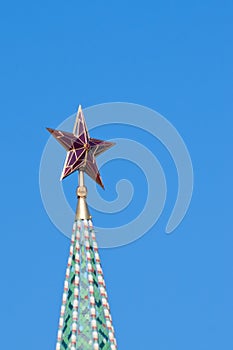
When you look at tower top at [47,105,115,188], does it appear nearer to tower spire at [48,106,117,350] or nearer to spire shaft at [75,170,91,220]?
tower spire at [48,106,117,350]

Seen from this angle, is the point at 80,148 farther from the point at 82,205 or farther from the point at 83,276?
the point at 83,276

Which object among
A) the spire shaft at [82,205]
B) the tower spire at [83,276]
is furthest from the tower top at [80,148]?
the spire shaft at [82,205]

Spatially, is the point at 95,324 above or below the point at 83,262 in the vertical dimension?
below

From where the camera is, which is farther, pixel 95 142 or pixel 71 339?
pixel 95 142

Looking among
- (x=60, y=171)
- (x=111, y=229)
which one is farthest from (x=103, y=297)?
(x=60, y=171)

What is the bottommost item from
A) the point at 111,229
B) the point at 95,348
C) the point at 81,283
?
the point at 95,348

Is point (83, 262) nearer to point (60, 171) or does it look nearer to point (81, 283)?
point (81, 283)

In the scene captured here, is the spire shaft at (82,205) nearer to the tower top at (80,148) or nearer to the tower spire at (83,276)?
the tower spire at (83,276)

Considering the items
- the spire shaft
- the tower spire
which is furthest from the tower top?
the spire shaft

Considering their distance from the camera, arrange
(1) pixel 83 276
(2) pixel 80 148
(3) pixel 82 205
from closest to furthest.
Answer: (1) pixel 83 276 → (3) pixel 82 205 → (2) pixel 80 148

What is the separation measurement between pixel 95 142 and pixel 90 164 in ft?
1.85

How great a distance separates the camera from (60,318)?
21328 millimetres

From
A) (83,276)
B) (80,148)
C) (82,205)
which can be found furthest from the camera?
(80,148)

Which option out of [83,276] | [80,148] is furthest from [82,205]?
[83,276]
